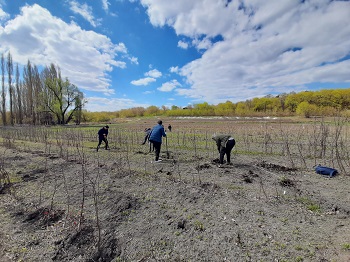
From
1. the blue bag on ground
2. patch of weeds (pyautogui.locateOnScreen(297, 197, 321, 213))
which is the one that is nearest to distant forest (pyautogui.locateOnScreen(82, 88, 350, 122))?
the blue bag on ground

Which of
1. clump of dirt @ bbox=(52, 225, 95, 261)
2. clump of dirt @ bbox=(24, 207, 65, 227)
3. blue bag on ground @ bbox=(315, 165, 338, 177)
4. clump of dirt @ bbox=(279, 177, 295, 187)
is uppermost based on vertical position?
blue bag on ground @ bbox=(315, 165, 338, 177)

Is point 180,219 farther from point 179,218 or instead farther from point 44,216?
point 44,216

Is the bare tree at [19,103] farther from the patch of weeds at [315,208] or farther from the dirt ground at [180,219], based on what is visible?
the patch of weeds at [315,208]

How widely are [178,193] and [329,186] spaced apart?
416cm

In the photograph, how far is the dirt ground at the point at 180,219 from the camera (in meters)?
2.97

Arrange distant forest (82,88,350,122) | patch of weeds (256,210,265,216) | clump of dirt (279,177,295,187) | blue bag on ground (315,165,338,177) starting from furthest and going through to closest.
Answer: distant forest (82,88,350,122) < blue bag on ground (315,165,338,177) < clump of dirt (279,177,295,187) < patch of weeds (256,210,265,216)

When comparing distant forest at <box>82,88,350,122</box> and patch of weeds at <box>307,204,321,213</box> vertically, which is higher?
distant forest at <box>82,88,350,122</box>

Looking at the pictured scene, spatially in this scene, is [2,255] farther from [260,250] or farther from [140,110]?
[140,110]

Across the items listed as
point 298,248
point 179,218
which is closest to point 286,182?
point 298,248

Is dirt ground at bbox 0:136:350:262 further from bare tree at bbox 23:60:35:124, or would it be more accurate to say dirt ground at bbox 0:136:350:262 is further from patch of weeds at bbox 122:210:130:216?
bare tree at bbox 23:60:35:124

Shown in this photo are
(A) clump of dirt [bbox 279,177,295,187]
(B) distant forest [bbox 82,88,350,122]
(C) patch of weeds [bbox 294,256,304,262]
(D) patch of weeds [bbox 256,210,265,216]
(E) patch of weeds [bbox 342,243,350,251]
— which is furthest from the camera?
(B) distant forest [bbox 82,88,350,122]

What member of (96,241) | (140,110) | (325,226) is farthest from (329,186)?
(140,110)

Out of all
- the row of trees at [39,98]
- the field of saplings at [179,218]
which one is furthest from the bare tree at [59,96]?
the field of saplings at [179,218]

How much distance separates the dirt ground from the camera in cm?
297
